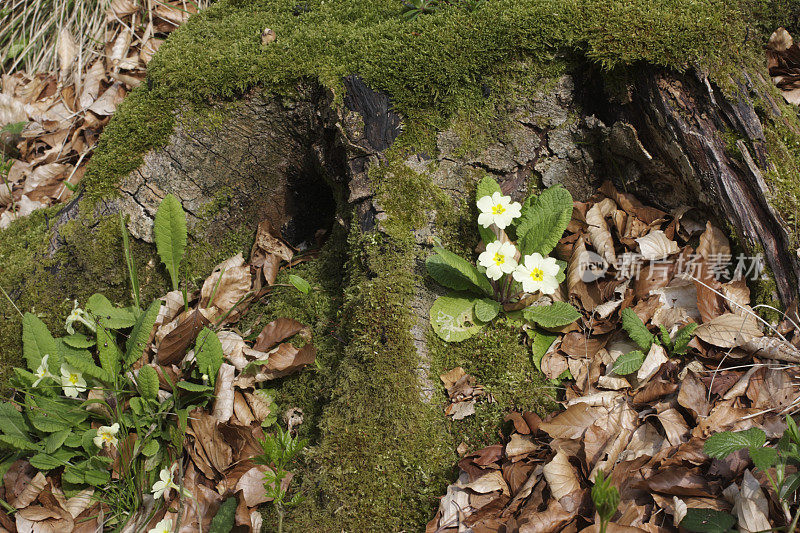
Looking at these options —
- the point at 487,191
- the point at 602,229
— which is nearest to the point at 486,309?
the point at 487,191

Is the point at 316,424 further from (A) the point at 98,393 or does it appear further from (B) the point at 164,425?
(A) the point at 98,393

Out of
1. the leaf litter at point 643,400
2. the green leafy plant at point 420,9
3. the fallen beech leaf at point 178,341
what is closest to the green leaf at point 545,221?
the leaf litter at point 643,400

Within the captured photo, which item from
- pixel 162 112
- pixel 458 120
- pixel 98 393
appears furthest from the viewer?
pixel 162 112

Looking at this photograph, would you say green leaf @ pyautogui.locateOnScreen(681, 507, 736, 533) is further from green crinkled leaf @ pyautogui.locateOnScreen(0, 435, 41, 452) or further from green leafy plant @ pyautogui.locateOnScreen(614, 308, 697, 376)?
green crinkled leaf @ pyautogui.locateOnScreen(0, 435, 41, 452)

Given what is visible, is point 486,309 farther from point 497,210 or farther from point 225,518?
point 225,518

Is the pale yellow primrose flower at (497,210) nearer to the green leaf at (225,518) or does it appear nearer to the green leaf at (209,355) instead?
the green leaf at (209,355)

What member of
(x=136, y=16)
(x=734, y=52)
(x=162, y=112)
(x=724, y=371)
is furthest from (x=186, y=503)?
(x=136, y=16)
